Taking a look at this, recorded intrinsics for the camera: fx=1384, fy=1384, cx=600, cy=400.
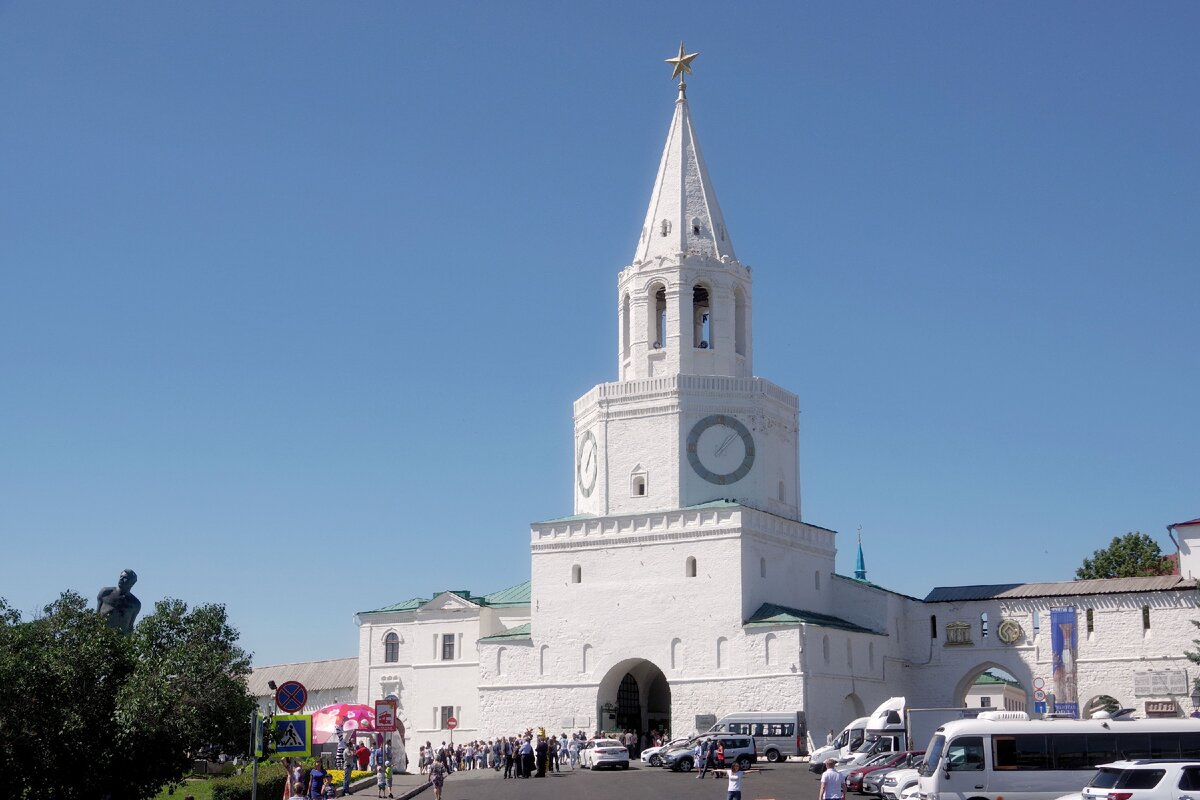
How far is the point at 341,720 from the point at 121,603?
520 inches

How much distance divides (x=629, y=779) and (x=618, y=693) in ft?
45.7

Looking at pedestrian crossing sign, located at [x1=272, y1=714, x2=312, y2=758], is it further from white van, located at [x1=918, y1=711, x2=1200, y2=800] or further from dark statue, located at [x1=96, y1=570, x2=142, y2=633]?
dark statue, located at [x1=96, y1=570, x2=142, y2=633]

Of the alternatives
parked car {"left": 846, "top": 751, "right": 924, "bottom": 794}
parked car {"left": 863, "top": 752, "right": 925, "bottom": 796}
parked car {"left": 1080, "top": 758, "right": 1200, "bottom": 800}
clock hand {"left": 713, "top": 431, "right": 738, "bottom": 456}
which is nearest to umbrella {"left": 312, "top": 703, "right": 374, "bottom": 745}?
clock hand {"left": 713, "top": 431, "right": 738, "bottom": 456}

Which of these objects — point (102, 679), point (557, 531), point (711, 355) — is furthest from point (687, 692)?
point (102, 679)

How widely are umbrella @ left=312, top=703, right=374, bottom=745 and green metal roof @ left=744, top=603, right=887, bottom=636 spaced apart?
15.0 meters

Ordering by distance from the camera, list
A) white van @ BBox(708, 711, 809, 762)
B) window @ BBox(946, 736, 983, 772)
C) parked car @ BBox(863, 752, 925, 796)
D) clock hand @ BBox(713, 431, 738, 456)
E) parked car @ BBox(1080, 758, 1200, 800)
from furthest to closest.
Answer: clock hand @ BBox(713, 431, 738, 456), white van @ BBox(708, 711, 809, 762), parked car @ BBox(863, 752, 925, 796), window @ BBox(946, 736, 983, 772), parked car @ BBox(1080, 758, 1200, 800)

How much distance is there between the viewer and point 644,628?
53.5m

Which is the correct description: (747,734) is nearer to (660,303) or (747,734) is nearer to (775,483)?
(775,483)

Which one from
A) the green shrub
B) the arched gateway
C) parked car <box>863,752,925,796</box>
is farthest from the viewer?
the arched gateway

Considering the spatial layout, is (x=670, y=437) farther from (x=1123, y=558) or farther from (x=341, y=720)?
(x=1123, y=558)

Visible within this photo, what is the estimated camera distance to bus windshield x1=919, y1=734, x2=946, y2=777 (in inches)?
1172

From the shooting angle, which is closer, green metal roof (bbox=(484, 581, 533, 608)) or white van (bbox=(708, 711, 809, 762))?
white van (bbox=(708, 711, 809, 762))

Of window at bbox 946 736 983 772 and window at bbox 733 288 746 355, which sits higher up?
window at bbox 733 288 746 355

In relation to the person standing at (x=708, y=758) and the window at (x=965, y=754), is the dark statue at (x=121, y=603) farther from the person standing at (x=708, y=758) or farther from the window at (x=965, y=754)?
the window at (x=965, y=754)
